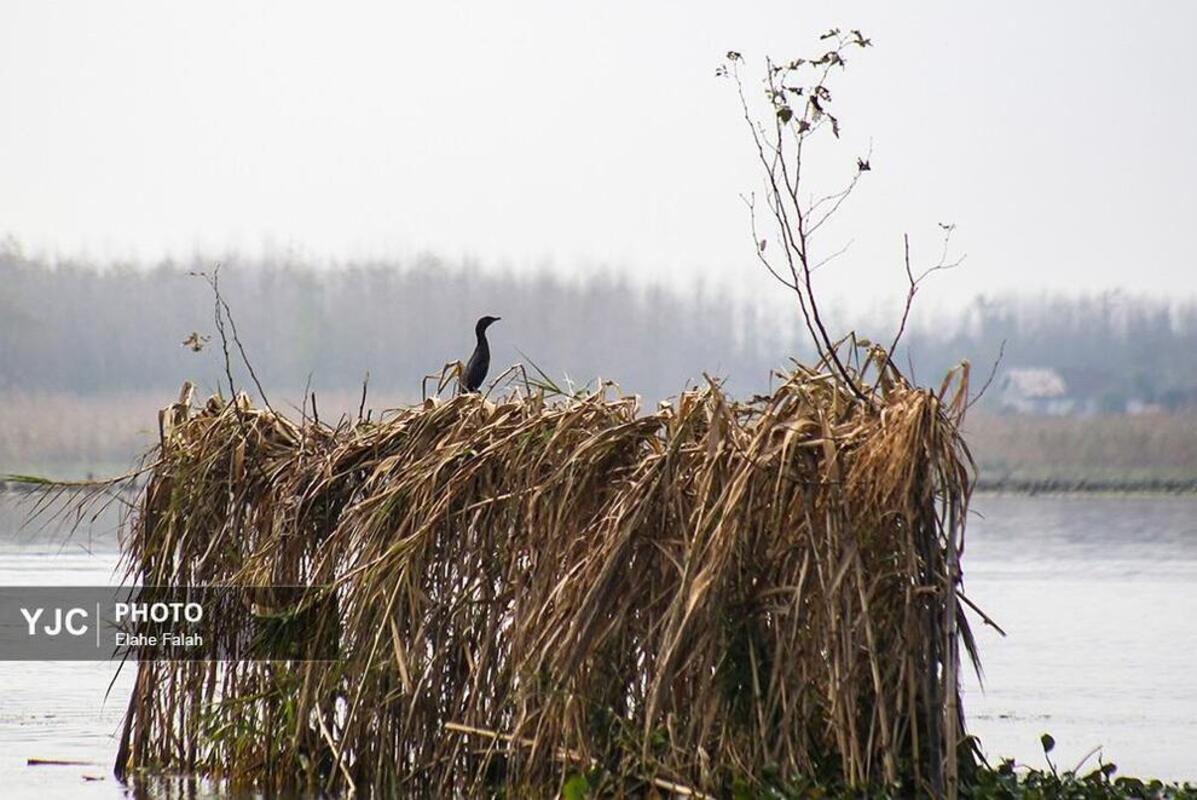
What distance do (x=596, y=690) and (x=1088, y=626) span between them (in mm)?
14290

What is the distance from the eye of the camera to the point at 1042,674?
17.2m

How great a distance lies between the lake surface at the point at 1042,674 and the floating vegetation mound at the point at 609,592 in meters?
1.18

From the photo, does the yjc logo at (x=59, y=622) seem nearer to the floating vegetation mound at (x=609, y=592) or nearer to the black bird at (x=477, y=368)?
the black bird at (x=477, y=368)

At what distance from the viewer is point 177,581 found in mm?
9906

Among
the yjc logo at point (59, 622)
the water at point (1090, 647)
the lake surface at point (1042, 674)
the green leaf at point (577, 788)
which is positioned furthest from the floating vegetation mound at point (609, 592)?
the yjc logo at point (59, 622)

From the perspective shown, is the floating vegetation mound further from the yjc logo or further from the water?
the yjc logo

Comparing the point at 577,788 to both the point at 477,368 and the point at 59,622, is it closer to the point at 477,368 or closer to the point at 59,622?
the point at 477,368

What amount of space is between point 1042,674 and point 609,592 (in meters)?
10.2

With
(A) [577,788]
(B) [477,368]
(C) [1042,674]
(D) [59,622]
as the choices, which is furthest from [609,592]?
(D) [59,622]

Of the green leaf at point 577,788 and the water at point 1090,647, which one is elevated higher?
the green leaf at point 577,788

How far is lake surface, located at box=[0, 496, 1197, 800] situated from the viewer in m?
12.2

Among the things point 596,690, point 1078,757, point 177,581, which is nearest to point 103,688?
point 177,581

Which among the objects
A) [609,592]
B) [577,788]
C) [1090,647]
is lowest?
[1090,647]

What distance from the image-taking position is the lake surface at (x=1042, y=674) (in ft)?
40.0
